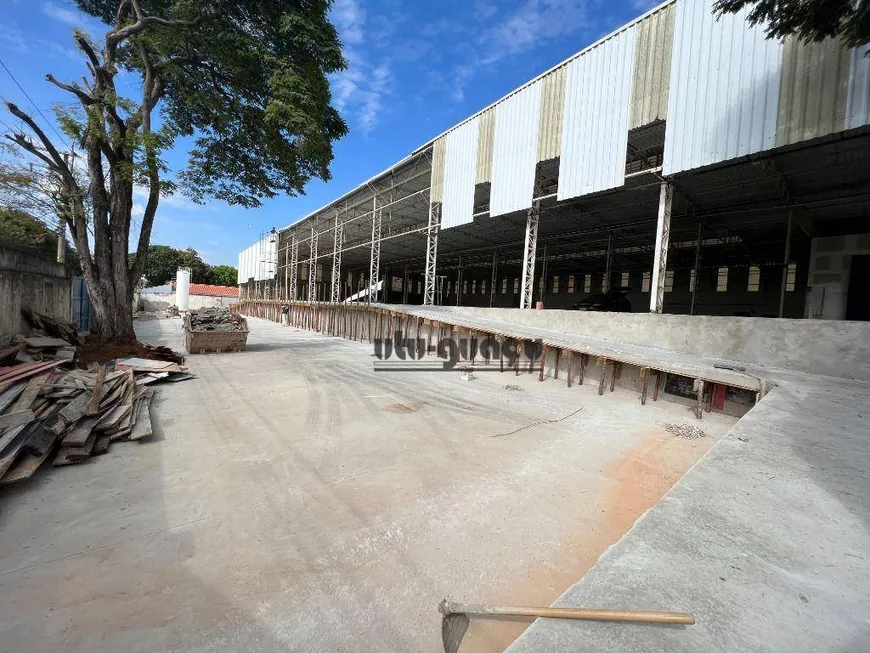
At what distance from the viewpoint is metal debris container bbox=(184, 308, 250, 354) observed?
13633 millimetres

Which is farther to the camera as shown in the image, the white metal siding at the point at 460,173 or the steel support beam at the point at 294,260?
the steel support beam at the point at 294,260

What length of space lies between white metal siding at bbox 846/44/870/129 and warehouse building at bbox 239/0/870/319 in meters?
0.02

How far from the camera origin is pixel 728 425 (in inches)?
260

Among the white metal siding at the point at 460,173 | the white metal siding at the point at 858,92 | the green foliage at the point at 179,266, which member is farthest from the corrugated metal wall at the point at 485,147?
the green foliage at the point at 179,266

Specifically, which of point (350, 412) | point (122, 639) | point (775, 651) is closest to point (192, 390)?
point (350, 412)

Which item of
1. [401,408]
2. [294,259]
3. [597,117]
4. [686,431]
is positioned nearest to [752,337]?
[686,431]

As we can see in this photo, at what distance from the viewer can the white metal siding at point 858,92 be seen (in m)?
7.30

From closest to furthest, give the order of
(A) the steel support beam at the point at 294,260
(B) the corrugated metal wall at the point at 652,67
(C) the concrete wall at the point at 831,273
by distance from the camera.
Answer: (B) the corrugated metal wall at the point at 652,67
(C) the concrete wall at the point at 831,273
(A) the steel support beam at the point at 294,260

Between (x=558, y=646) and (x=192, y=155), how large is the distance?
17.2m

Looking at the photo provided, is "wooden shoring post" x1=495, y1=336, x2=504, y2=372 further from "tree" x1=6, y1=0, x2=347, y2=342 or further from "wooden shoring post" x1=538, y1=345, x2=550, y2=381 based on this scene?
"tree" x1=6, y1=0, x2=347, y2=342

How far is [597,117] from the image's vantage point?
11359mm

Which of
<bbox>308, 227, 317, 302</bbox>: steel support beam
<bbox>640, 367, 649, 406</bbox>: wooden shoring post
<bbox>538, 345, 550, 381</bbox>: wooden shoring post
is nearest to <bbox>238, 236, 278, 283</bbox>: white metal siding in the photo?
<bbox>308, 227, 317, 302</bbox>: steel support beam

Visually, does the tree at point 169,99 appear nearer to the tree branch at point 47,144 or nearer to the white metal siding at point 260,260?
the tree branch at point 47,144

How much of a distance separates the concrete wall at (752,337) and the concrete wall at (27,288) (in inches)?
593
